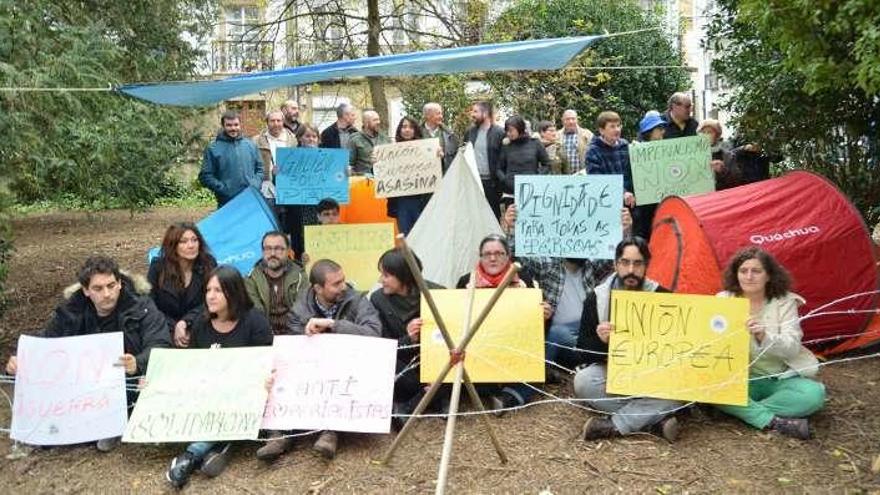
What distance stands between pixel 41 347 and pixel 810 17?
4.28m

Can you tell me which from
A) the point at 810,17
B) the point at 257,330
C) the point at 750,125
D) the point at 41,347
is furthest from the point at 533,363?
the point at 750,125

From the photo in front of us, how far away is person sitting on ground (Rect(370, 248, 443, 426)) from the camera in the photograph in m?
4.75

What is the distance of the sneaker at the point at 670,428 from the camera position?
428cm

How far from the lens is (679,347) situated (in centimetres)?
427

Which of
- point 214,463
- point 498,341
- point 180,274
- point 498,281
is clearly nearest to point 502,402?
point 498,341

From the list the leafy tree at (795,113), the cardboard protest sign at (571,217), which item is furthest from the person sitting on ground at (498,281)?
the leafy tree at (795,113)

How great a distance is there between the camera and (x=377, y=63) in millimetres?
5840

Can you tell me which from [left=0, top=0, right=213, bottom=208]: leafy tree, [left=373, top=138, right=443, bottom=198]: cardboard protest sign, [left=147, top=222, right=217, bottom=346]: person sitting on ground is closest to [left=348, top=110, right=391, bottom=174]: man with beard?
[left=373, top=138, right=443, bottom=198]: cardboard protest sign

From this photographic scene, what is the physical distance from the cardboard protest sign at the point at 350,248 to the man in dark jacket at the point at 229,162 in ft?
3.94

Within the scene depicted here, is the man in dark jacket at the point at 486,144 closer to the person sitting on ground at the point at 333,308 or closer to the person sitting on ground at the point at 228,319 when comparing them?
the person sitting on ground at the point at 333,308

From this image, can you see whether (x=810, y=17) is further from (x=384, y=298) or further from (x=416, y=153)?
(x=416, y=153)

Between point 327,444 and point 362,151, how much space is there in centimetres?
396

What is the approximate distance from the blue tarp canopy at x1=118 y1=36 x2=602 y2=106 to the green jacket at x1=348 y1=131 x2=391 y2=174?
1517 mm

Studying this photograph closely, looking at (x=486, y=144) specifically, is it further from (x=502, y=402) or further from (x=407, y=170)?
(x=502, y=402)
